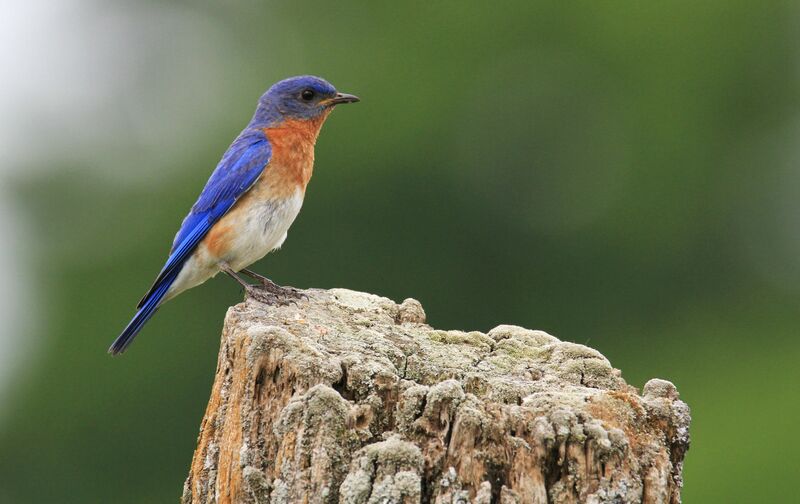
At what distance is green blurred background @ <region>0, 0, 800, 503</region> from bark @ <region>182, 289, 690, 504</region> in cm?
1272

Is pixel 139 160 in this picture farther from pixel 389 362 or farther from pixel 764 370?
pixel 389 362

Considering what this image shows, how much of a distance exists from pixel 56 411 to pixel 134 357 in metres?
1.39

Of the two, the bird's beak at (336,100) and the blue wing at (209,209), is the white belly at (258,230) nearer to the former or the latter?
the blue wing at (209,209)

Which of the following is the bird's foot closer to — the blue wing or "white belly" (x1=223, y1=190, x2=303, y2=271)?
"white belly" (x1=223, y1=190, x2=303, y2=271)

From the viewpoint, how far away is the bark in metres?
5.80

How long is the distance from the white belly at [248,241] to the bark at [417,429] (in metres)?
3.10

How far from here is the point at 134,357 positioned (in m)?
22.0

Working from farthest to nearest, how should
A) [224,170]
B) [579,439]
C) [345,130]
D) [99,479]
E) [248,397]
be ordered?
1. [345,130]
2. [99,479]
3. [224,170]
4. [248,397]
5. [579,439]

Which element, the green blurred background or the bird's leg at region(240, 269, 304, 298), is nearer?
the bird's leg at region(240, 269, 304, 298)

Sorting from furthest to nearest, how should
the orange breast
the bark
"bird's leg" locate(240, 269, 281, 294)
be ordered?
the orange breast → "bird's leg" locate(240, 269, 281, 294) → the bark

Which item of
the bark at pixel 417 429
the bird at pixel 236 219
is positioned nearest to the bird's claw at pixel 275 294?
the bark at pixel 417 429

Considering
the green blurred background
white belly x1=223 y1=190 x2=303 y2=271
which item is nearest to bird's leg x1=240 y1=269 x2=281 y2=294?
white belly x1=223 y1=190 x2=303 y2=271

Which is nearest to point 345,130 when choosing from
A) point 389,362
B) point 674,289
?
point 674,289

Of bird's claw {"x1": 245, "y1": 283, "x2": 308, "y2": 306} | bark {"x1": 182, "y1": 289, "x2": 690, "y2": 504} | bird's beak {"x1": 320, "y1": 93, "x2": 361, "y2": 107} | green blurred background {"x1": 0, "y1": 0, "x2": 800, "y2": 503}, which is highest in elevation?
green blurred background {"x1": 0, "y1": 0, "x2": 800, "y2": 503}
